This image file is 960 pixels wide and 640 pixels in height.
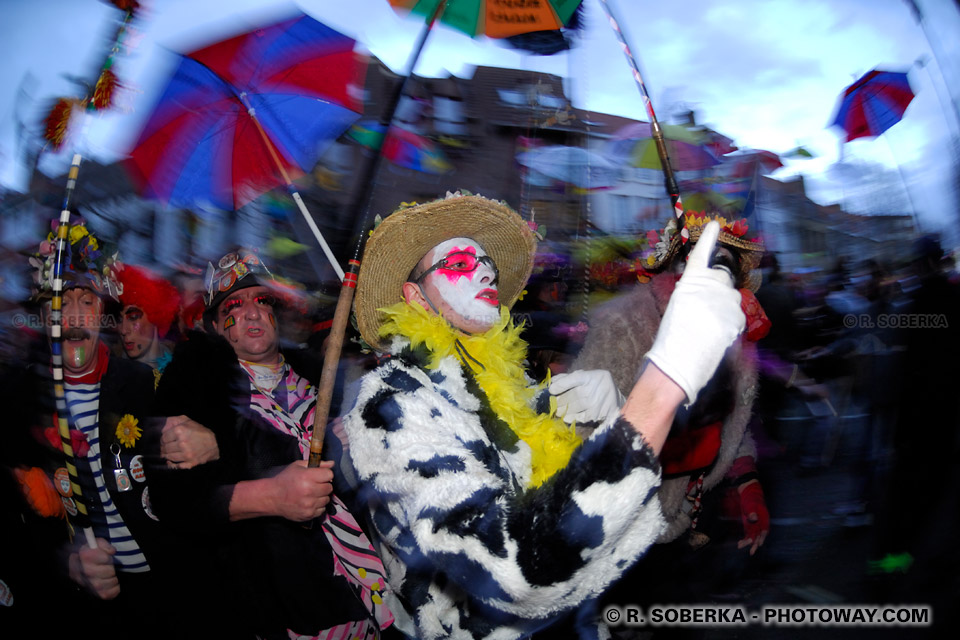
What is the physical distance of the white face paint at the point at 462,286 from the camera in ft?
5.74

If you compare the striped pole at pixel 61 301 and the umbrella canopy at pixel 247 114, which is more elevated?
the umbrella canopy at pixel 247 114

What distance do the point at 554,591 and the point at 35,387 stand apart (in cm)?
168

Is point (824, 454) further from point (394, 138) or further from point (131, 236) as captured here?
point (131, 236)

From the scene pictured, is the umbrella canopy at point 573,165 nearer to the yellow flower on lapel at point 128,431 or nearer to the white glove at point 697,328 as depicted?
the white glove at point 697,328

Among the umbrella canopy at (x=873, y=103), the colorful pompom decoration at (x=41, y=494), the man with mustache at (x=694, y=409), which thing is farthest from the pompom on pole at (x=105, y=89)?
the umbrella canopy at (x=873, y=103)

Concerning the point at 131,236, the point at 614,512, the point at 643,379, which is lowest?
the point at 614,512

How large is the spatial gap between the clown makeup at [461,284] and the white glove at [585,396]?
477 mm

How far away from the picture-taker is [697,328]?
1103 millimetres

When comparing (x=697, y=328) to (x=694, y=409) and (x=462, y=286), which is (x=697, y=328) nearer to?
(x=462, y=286)

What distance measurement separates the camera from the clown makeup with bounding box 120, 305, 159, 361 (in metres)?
2.38

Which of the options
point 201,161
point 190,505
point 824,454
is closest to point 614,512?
point 190,505

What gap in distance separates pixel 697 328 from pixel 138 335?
2.54 meters

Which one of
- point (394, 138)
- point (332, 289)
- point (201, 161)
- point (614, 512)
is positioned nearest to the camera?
point (614, 512)

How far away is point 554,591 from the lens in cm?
111
